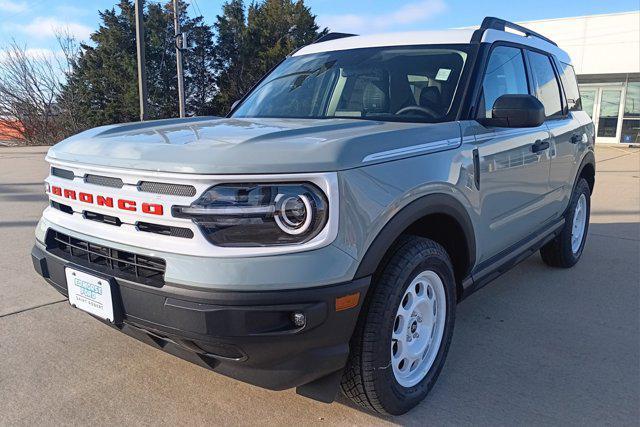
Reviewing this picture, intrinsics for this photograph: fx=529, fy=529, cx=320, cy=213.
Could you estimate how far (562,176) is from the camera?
4.25 meters

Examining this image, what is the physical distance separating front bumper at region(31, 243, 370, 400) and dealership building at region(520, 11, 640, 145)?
22081 millimetres

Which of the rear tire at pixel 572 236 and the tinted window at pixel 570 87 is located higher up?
A: the tinted window at pixel 570 87

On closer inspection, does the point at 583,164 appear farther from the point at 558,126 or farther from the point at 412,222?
the point at 412,222

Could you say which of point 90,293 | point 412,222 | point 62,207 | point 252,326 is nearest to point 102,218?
point 90,293

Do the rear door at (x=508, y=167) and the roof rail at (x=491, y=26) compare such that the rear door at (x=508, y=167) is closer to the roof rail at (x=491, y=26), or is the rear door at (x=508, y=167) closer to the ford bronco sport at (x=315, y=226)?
the ford bronco sport at (x=315, y=226)

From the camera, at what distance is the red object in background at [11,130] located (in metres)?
25.4

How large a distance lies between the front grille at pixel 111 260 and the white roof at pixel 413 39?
7.25ft

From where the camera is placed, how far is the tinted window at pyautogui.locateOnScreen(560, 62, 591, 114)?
15.5 ft

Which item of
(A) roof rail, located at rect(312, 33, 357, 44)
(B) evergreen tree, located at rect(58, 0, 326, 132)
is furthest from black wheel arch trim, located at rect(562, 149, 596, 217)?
(B) evergreen tree, located at rect(58, 0, 326, 132)

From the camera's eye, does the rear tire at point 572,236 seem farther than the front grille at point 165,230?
Yes

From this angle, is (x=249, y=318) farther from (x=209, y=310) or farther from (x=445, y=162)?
(x=445, y=162)

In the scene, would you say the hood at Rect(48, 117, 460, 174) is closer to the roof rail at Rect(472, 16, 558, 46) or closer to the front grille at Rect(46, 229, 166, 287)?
the front grille at Rect(46, 229, 166, 287)

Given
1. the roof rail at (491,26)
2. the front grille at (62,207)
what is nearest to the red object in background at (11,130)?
the front grille at (62,207)

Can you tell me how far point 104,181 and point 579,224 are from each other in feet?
14.7
